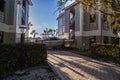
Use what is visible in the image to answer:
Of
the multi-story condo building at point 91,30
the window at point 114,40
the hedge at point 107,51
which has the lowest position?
the hedge at point 107,51

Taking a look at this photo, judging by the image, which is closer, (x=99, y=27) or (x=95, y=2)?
(x=95, y=2)

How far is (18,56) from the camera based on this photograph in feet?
32.5

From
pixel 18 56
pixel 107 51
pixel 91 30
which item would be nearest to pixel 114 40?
pixel 91 30

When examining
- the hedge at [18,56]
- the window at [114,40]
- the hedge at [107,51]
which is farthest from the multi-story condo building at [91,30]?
the hedge at [18,56]

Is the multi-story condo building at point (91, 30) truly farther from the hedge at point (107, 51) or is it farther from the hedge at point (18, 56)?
the hedge at point (18, 56)

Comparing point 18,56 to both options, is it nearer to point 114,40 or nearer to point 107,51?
point 107,51

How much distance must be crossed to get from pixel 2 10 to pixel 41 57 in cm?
980

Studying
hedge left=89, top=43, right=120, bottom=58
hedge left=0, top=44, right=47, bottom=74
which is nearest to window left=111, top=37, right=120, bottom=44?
hedge left=89, top=43, right=120, bottom=58

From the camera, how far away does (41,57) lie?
11.9 m

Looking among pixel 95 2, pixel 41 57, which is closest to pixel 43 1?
pixel 95 2

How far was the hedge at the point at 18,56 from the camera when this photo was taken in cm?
930

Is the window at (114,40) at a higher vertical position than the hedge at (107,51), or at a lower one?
higher

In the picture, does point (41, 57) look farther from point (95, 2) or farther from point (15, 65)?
point (95, 2)

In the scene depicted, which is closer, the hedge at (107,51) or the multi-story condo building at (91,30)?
the hedge at (107,51)
